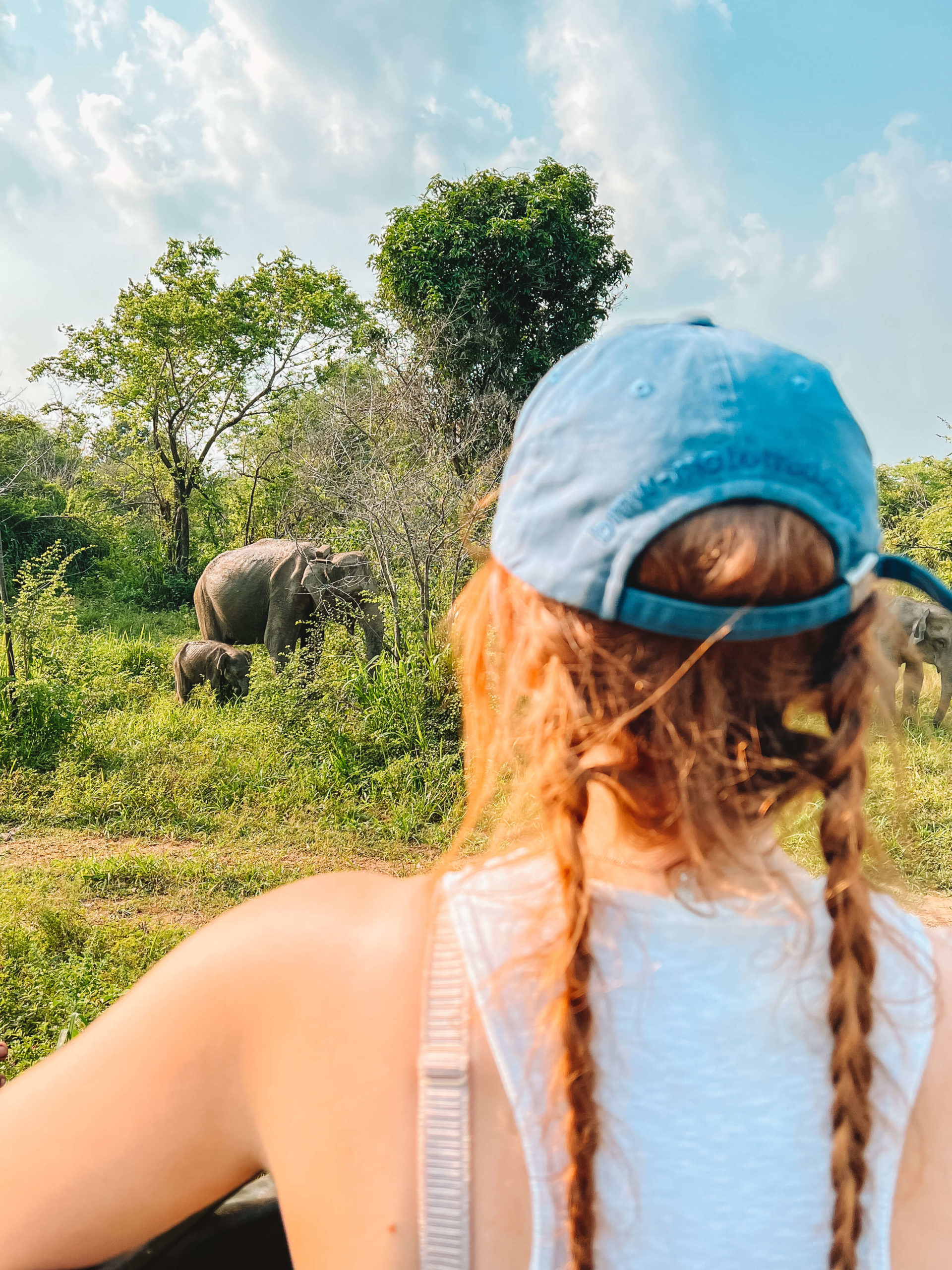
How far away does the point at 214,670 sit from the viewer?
7.46 m

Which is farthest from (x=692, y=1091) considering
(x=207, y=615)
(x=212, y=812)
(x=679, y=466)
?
(x=207, y=615)

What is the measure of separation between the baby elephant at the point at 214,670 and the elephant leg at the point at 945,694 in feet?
20.0

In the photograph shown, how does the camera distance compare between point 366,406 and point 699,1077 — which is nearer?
point 699,1077

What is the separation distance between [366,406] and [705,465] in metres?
8.17

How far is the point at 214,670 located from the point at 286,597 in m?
1.00

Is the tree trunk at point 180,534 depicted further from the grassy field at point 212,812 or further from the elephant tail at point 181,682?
the grassy field at point 212,812

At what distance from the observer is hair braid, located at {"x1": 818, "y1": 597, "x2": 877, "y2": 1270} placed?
612 millimetres

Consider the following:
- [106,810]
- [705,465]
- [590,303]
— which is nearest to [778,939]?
[705,465]

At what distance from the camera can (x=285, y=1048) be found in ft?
2.10

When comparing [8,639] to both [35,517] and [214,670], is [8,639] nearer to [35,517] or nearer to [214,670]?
[214,670]

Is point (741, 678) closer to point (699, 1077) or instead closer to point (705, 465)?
point (705, 465)

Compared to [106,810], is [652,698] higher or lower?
higher

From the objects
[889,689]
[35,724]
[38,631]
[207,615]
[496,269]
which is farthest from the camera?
[496,269]

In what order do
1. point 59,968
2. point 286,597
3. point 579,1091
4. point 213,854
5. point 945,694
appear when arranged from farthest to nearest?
point 286,597 → point 945,694 → point 213,854 → point 59,968 → point 579,1091
